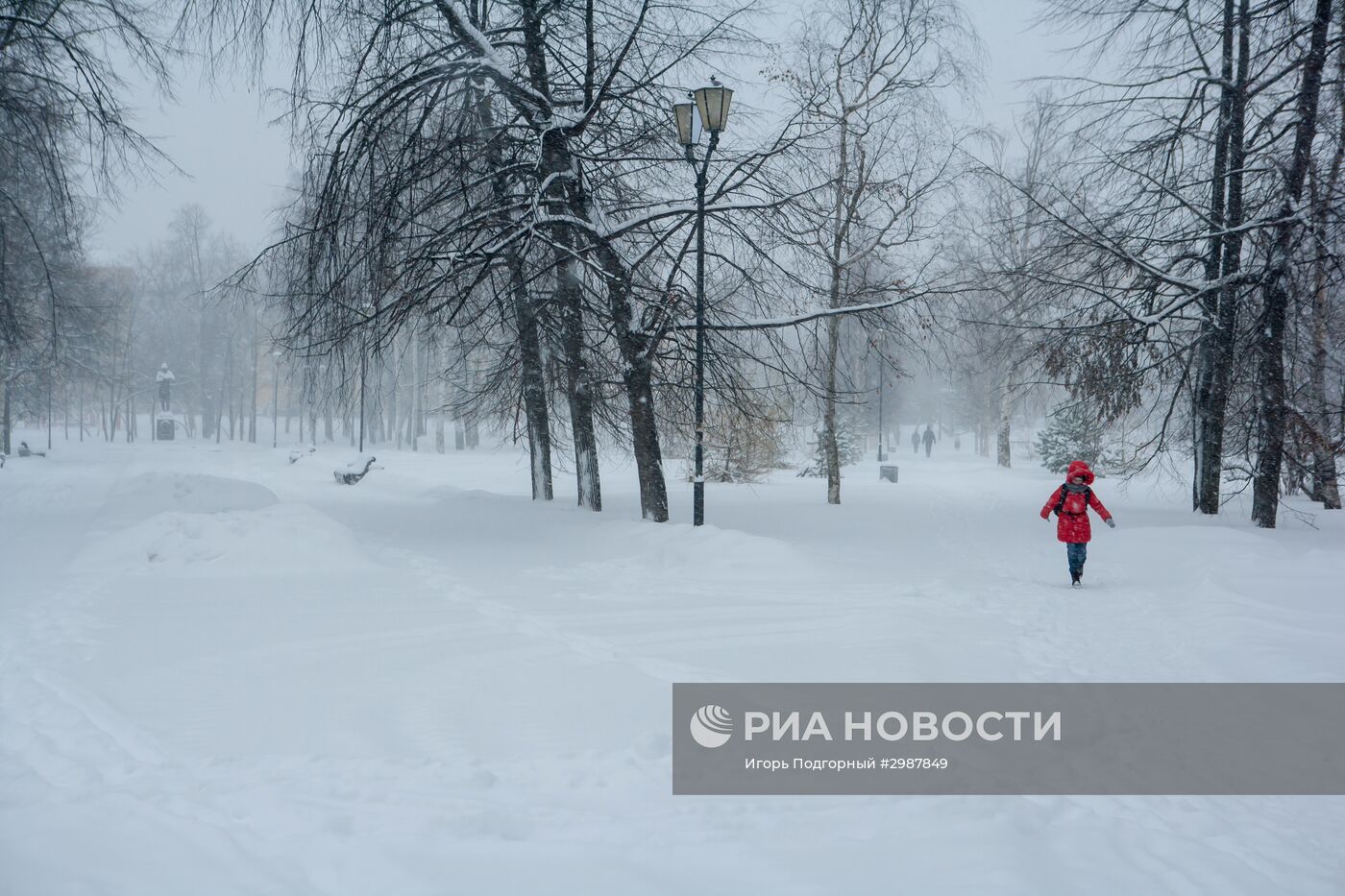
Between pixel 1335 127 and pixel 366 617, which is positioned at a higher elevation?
pixel 1335 127

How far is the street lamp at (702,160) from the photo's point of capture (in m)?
9.50

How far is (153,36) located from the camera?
32.2 feet

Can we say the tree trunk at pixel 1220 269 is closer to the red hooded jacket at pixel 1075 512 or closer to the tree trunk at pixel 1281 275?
the tree trunk at pixel 1281 275

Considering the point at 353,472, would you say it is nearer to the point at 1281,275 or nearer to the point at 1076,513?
the point at 1076,513

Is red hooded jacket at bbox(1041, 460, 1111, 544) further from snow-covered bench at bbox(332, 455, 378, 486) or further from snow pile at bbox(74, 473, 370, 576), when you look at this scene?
snow-covered bench at bbox(332, 455, 378, 486)

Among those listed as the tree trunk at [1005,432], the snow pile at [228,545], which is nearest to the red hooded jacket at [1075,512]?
the snow pile at [228,545]

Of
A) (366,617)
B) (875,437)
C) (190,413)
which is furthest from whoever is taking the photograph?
(875,437)

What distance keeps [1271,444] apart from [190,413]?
67305 millimetres

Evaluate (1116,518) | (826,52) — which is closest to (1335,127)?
(1116,518)

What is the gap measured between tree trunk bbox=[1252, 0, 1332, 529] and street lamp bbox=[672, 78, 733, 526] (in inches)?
297

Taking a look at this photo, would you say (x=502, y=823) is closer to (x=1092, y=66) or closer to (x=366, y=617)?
(x=366, y=617)

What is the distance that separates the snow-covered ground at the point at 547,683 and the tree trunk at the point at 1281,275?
1.44m

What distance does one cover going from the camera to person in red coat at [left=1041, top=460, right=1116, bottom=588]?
9.10 meters

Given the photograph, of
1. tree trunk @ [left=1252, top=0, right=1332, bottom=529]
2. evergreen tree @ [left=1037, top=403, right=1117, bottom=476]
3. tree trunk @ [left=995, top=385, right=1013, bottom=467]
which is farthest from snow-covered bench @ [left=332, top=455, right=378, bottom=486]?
tree trunk @ [left=995, top=385, right=1013, bottom=467]
